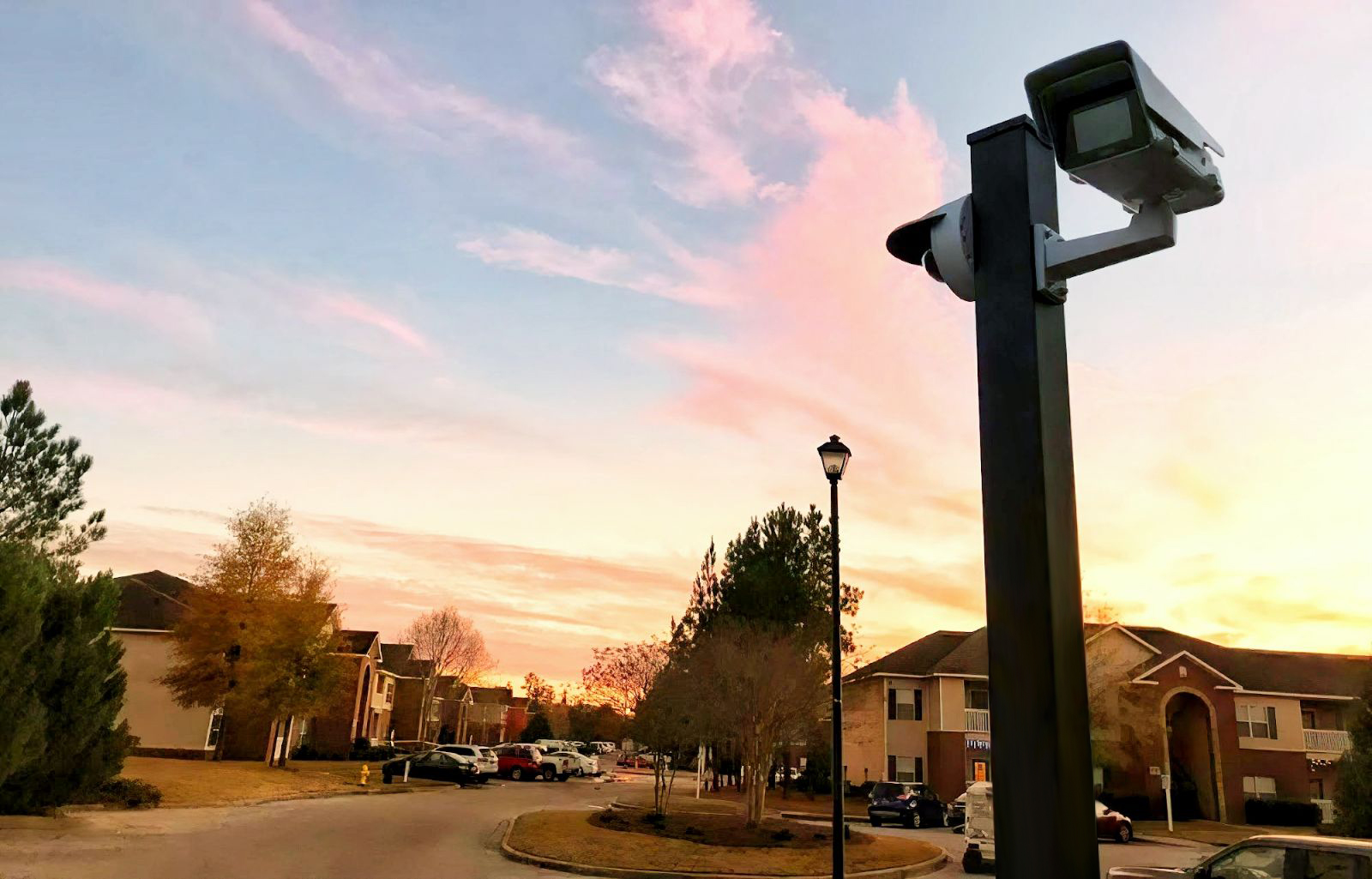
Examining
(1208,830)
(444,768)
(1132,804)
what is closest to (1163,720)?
(1132,804)

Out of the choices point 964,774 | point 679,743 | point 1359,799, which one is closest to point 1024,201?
point 1359,799

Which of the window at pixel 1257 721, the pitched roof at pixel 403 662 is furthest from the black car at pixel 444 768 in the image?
the window at pixel 1257 721

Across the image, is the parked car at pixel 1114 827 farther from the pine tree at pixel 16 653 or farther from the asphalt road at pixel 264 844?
the pine tree at pixel 16 653

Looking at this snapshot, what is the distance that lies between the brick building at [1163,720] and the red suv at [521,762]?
18.3 m

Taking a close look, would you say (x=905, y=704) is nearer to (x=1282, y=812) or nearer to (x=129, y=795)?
(x=1282, y=812)

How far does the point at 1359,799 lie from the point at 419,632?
7120 centimetres

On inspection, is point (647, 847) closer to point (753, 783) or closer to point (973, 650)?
point (753, 783)

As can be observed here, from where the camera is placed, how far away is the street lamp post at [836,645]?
13137mm

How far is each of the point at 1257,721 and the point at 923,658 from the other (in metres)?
16.9

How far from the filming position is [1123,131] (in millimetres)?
2684

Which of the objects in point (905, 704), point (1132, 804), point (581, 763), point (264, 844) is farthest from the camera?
point (581, 763)

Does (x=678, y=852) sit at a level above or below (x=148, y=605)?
below

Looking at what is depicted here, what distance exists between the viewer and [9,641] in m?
16.7

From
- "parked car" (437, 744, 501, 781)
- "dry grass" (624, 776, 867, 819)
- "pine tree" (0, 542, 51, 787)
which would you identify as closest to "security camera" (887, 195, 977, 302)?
"pine tree" (0, 542, 51, 787)
